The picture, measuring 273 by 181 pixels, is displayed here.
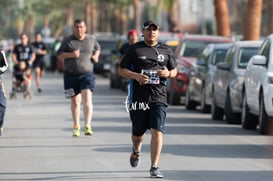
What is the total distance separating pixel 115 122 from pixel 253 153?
6190mm

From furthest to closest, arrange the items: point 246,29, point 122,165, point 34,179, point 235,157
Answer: point 246,29 → point 235,157 → point 122,165 → point 34,179

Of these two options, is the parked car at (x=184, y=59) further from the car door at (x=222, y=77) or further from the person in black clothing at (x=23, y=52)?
the person in black clothing at (x=23, y=52)

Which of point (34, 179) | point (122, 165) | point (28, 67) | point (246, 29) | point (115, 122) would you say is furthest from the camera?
point (246, 29)

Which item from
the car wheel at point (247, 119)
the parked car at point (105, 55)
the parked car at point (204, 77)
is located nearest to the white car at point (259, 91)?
the car wheel at point (247, 119)

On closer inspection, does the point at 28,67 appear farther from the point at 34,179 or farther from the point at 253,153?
the point at 34,179

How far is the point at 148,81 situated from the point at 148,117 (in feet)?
1.40

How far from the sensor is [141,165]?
13766 millimetres

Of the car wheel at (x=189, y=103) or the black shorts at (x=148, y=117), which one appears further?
the car wheel at (x=189, y=103)

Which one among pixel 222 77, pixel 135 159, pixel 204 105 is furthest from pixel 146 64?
pixel 204 105

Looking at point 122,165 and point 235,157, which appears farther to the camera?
point 235,157

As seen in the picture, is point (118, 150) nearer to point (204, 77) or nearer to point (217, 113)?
point (217, 113)

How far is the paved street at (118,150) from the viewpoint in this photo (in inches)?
505

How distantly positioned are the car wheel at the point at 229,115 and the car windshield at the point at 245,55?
2.38 ft


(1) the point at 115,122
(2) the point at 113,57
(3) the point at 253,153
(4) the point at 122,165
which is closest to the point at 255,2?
(2) the point at 113,57
